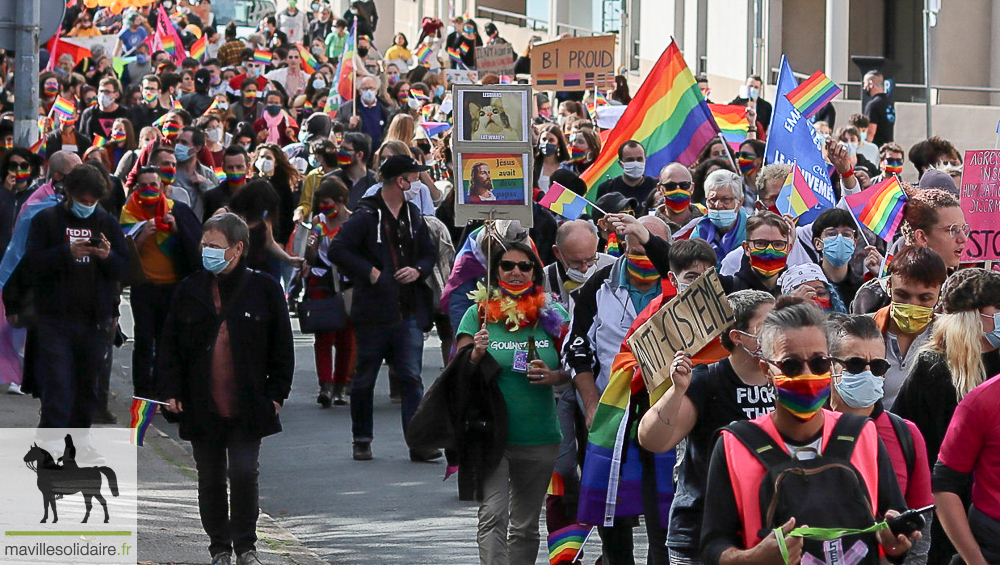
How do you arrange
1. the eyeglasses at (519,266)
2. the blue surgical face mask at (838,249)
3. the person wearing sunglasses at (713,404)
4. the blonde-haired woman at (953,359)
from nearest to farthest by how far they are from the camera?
the person wearing sunglasses at (713,404) < the blonde-haired woman at (953,359) < the eyeglasses at (519,266) < the blue surgical face mask at (838,249)

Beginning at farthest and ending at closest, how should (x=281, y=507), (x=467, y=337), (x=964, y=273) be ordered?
(x=281, y=507), (x=467, y=337), (x=964, y=273)

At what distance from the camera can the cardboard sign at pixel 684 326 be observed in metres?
5.30

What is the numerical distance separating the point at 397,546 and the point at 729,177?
120 inches

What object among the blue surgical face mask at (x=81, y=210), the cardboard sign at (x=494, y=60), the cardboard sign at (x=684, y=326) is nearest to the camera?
the cardboard sign at (x=684, y=326)

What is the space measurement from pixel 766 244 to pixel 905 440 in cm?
294

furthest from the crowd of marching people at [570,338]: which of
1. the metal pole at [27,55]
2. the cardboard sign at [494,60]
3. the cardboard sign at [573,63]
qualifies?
the cardboard sign at [494,60]

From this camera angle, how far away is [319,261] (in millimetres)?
13258

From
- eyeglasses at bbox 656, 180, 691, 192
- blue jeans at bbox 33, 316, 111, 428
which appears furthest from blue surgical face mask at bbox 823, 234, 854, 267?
blue jeans at bbox 33, 316, 111, 428

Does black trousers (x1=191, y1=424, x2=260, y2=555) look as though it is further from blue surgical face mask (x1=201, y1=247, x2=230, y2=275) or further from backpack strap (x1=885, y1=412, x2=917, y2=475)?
backpack strap (x1=885, y1=412, x2=917, y2=475)

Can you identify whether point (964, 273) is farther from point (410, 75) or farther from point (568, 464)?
point (410, 75)

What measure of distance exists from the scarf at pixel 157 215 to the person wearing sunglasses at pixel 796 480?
777cm

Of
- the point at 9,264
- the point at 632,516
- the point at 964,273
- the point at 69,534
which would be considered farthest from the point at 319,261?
the point at 964,273

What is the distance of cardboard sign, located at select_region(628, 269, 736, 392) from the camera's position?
5.30 metres

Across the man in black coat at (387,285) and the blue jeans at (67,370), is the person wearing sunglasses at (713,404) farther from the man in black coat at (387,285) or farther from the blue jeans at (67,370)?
the man in black coat at (387,285)
